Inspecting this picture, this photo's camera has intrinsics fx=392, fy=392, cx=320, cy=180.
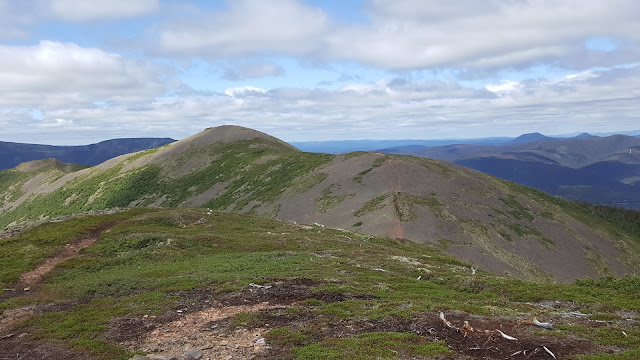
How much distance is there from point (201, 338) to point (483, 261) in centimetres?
5914

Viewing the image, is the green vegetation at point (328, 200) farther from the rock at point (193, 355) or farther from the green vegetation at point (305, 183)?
the rock at point (193, 355)

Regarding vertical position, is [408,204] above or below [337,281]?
below

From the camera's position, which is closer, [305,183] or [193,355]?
[193,355]

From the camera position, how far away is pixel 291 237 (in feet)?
189

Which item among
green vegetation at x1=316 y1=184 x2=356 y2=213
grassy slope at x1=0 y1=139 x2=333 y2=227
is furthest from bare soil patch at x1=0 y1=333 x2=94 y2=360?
grassy slope at x1=0 y1=139 x2=333 y2=227

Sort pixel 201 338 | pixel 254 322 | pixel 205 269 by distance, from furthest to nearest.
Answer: pixel 205 269 → pixel 254 322 → pixel 201 338

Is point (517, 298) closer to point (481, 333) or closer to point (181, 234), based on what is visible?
point (481, 333)

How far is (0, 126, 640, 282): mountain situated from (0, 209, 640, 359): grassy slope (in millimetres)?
28476

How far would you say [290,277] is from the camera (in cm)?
3488

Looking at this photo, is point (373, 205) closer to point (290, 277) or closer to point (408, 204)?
point (408, 204)

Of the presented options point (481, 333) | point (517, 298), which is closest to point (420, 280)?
point (517, 298)

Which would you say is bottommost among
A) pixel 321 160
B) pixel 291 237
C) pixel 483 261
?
pixel 483 261

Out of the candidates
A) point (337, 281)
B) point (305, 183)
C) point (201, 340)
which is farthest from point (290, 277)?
point (305, 183)

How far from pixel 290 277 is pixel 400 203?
191 ft
